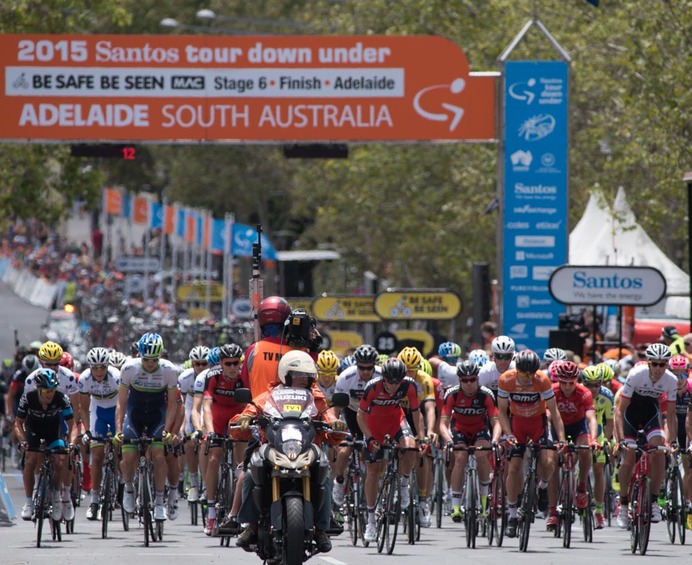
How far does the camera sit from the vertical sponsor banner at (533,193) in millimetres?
28359

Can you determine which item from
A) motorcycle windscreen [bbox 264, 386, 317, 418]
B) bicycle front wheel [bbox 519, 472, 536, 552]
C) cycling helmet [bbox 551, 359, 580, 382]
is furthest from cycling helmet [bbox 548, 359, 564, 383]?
motorcycle windscreen [bbox 264, 386, 317, 418]

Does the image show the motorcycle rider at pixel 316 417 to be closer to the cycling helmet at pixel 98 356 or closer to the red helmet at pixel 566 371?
the red helmet at pixel 566 371

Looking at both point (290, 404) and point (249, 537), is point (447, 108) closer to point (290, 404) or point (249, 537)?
point (290, 404)

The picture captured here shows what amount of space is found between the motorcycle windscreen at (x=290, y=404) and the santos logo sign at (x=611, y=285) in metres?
13.8

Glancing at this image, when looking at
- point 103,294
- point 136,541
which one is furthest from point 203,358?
point 103,294

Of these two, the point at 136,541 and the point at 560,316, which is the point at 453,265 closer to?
the point at 560,316

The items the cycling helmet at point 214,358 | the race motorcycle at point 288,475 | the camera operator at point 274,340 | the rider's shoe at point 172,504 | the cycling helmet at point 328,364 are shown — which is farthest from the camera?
the cycling helmet at point 214,358

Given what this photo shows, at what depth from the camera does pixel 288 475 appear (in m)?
12.2

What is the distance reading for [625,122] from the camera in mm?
33656

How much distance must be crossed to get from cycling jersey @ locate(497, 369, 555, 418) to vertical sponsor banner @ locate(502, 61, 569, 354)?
10.9 metres

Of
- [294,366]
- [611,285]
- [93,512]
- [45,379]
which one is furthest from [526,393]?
[611,285]

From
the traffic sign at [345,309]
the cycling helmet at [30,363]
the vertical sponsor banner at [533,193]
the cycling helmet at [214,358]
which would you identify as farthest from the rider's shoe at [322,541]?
the traffic sign at [345,309]

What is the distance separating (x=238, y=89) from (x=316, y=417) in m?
16.1

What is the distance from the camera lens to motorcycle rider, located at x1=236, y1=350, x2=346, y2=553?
12531 mm
